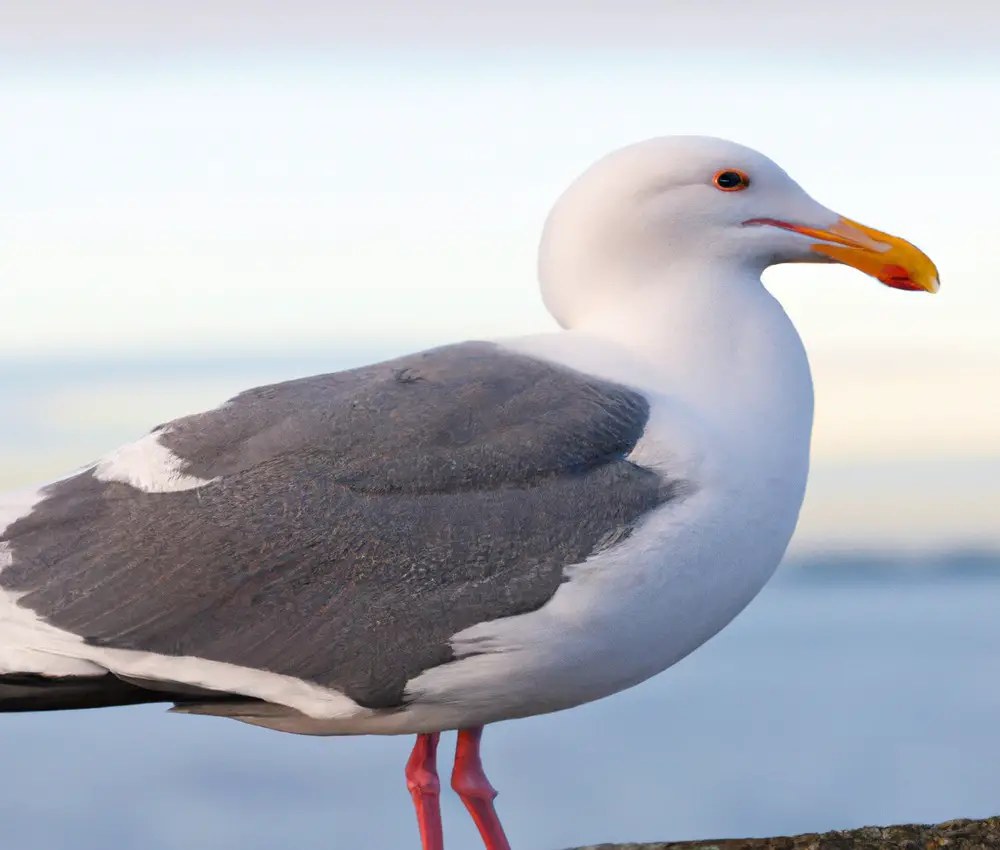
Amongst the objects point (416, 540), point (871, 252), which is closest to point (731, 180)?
point (871, 252)

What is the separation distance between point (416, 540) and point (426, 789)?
1.31 m

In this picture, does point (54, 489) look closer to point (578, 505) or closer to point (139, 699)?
point (139, 699)

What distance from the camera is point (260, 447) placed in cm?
482

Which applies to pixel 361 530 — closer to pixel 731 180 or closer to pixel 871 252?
pixel 731 180

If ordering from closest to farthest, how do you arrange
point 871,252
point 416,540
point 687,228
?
point 416,540, point 687,228, point 871,252

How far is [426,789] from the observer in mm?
5414

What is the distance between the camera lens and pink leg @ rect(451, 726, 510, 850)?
5.44 meters

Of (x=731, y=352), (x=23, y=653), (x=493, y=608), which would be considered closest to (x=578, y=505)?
(x=493, y=608)

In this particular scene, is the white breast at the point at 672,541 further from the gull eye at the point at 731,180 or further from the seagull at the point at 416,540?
the gull eye at the point at 731,180

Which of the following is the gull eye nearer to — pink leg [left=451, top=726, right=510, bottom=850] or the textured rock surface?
pink leg [left=451, top=726, right=510, bottom=850]

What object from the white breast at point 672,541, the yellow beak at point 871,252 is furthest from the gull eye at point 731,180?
the white breast at point 672,541

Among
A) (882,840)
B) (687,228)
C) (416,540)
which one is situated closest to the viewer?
(416,540)

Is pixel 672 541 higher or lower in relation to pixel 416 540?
lower

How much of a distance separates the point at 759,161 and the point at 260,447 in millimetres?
2214
